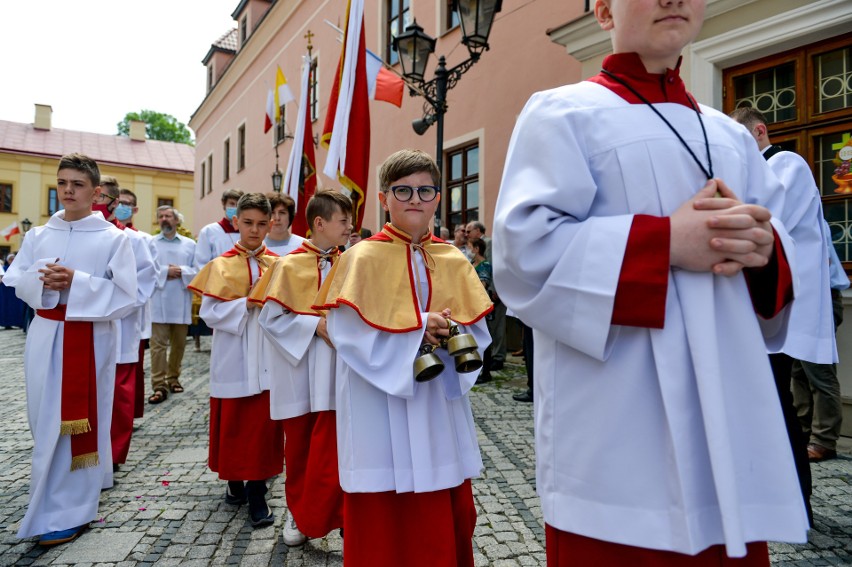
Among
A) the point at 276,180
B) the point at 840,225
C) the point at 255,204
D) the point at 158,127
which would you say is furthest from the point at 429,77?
the point at 158,127

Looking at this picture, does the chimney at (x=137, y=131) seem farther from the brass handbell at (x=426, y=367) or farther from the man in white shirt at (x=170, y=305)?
the brass handbell at (x=426, y=367)

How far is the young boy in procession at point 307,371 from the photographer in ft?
9.59

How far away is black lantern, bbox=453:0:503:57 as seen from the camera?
6.28 metres

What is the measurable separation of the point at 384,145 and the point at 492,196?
4258 mm

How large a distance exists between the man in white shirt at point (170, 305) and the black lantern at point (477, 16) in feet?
13.3

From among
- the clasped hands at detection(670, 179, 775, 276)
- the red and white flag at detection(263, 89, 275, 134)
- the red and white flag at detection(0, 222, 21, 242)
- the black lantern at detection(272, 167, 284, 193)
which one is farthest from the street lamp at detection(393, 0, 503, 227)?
the red and white flag at detection(0, 222, 21, 242)

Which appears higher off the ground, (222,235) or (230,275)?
(222,235)

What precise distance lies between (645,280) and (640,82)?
53cm

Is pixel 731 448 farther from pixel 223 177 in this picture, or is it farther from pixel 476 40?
pixel 223 177

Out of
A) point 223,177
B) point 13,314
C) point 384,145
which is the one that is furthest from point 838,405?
point 223,177

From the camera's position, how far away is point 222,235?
5941 mm

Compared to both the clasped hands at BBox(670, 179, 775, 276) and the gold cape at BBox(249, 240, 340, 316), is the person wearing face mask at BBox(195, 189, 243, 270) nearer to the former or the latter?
the gold cape at BBox(249, 240, 340, 316)

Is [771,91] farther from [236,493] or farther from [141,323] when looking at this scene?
[141,323]

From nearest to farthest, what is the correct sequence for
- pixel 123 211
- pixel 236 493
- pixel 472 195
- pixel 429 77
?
pixel 236 493
pixel 123 211
pixel 472 195
pixel 429 77
